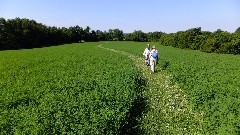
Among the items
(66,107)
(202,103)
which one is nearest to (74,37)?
(202,103)

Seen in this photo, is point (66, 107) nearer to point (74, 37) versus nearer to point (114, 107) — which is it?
point (114, 107)

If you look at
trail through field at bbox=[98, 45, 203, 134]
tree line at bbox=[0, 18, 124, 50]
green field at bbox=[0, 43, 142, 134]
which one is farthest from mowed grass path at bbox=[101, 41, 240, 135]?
tree line at bbox=[0, 18, 124, 50]

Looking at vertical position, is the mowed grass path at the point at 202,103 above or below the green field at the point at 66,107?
below

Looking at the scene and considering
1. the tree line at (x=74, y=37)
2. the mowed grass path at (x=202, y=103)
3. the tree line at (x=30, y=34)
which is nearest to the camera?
the mowed grass path at (x=202, y=103)

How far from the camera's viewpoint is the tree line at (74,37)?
62159 millimetres

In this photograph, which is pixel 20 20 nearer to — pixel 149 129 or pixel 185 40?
pixel 185 40

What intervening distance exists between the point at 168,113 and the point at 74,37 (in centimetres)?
10591

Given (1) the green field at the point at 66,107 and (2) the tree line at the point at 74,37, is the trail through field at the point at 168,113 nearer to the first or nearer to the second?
(1) the green field at the point at 66,107

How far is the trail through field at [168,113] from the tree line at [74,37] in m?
44.0

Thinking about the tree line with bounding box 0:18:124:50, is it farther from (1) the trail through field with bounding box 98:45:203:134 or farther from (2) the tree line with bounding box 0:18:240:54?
(1) the trail through field with bounding box 98:45:203:134

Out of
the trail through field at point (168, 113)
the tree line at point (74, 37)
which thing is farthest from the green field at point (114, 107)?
the tree line at point (74, 37)

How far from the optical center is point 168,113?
1480 cm

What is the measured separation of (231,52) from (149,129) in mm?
52612

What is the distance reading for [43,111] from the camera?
37.1 feet
